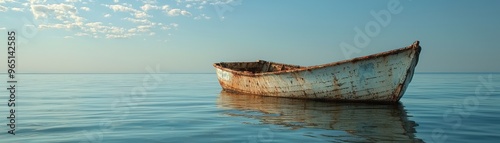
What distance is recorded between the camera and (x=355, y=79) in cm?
1141

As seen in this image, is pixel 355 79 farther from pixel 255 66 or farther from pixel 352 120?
pixel 255 66

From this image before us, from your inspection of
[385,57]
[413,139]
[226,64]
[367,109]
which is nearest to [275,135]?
[413,139]

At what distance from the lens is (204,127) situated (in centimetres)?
734

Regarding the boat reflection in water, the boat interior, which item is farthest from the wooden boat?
the boat interior

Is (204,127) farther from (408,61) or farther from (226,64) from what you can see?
(226,64)

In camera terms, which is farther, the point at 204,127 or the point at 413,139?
the point at 204,127

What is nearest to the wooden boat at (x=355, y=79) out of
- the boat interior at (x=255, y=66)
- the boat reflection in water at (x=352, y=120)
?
the boat reflection in water at (x=352, y=120)

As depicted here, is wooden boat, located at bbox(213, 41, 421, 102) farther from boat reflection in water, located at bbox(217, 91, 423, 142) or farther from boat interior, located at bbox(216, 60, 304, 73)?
boat interior, located at bbox(216, 60, 304, 73)

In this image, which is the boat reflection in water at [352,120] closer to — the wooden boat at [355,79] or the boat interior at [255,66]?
the wooden boat at [355,79]

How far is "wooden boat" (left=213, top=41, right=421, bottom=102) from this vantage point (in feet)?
35.1

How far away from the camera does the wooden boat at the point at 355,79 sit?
10688 mm

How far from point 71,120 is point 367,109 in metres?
7.94

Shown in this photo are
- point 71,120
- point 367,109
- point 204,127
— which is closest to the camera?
point 204,127

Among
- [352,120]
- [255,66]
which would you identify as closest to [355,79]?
[352,120]
